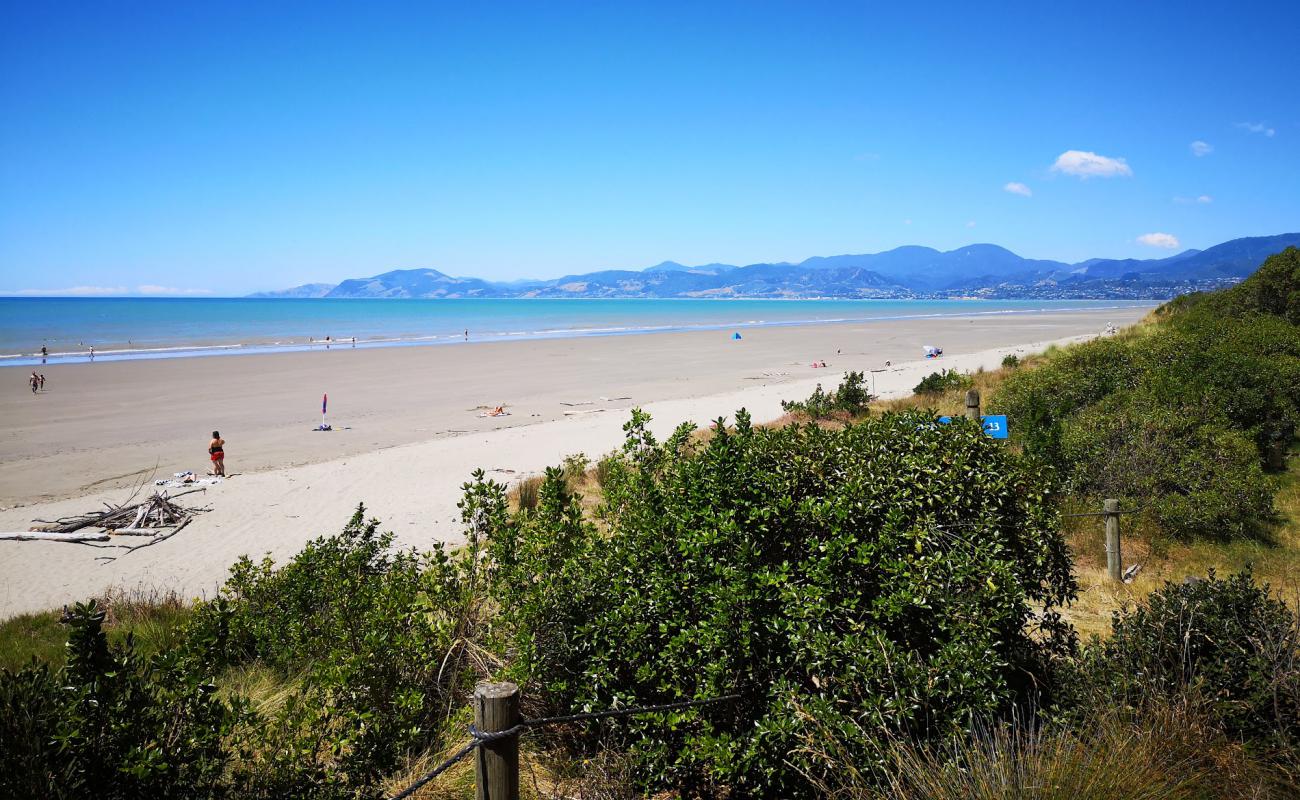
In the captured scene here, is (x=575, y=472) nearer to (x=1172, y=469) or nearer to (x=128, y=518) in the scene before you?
(x=128, y=518)

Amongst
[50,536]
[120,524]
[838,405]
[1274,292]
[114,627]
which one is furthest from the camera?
[1274,292]

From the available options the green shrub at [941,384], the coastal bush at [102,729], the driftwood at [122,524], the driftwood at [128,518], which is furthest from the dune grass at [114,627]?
the green shrub at [941,384]

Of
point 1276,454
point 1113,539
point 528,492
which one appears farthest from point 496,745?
point 1276,454

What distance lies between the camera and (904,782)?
3354mm

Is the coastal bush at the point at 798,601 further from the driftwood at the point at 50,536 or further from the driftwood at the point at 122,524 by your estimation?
the driftwood at the point at 50,536

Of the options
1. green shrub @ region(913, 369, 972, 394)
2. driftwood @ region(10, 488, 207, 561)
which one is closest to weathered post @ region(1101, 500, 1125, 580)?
green shrub @ region(913, 369, 972, 394)

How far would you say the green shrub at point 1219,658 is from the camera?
3.60 meters

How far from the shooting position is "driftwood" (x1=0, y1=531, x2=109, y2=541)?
11.5m

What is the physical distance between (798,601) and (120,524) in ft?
41.3

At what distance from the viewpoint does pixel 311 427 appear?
2177 cm

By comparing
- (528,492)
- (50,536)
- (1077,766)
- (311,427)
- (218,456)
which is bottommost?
(50,536)

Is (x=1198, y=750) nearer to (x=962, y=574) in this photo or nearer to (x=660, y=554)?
(x=962, y=574)

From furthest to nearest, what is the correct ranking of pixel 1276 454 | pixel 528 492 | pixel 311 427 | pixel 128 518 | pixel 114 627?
pixel 311 427 → pixel 1276 454 → pixel 528 492 → pixel 128 518 → pixel 114 627

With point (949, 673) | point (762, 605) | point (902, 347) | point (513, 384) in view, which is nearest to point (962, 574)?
point (949, 673)
